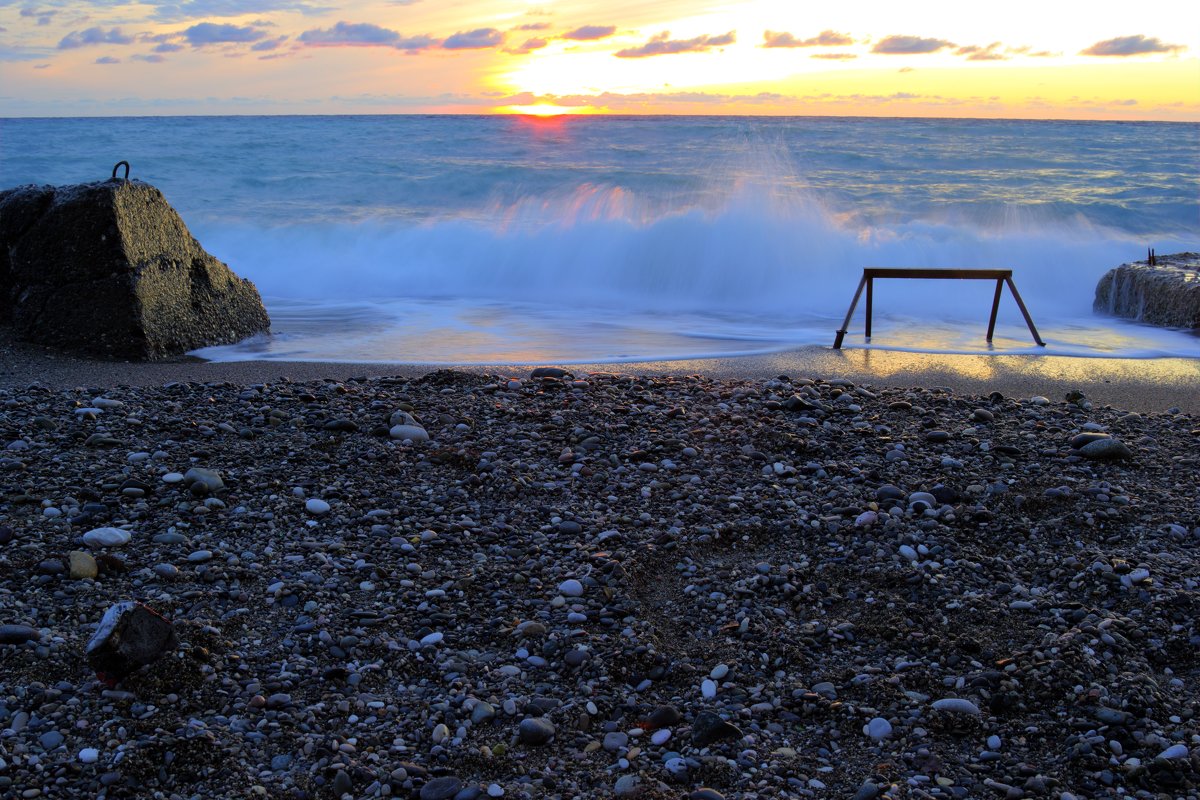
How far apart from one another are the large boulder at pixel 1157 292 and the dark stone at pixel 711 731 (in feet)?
26.5

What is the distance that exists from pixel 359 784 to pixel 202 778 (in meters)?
0.38

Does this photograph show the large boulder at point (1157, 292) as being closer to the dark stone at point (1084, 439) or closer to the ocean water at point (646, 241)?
the ocean water at point (646, 241)

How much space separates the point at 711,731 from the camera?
8.46ft

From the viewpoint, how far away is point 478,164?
24.4m

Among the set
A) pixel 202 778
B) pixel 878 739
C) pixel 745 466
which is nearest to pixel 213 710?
pixel 202 778

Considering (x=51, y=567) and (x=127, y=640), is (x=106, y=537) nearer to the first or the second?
(x=51, y=567)

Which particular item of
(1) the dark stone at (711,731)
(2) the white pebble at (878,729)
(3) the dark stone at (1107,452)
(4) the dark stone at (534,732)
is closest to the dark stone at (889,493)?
(3) the dark stone at (1107,452)

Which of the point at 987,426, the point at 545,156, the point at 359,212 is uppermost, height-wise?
the point at 545,156

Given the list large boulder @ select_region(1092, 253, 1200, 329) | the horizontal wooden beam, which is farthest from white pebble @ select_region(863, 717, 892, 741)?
large boulder @ select_region(1092, 253, 1200, 329)

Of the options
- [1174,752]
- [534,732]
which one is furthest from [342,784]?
[1174,752]

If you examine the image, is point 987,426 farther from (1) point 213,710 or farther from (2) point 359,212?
(2) point 359,212

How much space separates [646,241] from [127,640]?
1096cm

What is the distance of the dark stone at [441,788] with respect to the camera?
2334 millimetres

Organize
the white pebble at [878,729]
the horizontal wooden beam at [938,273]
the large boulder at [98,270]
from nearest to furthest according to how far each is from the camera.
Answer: the white pebble at [878,729], the large boulder at [98,270], the horizontal wooden beam at [938,273]
